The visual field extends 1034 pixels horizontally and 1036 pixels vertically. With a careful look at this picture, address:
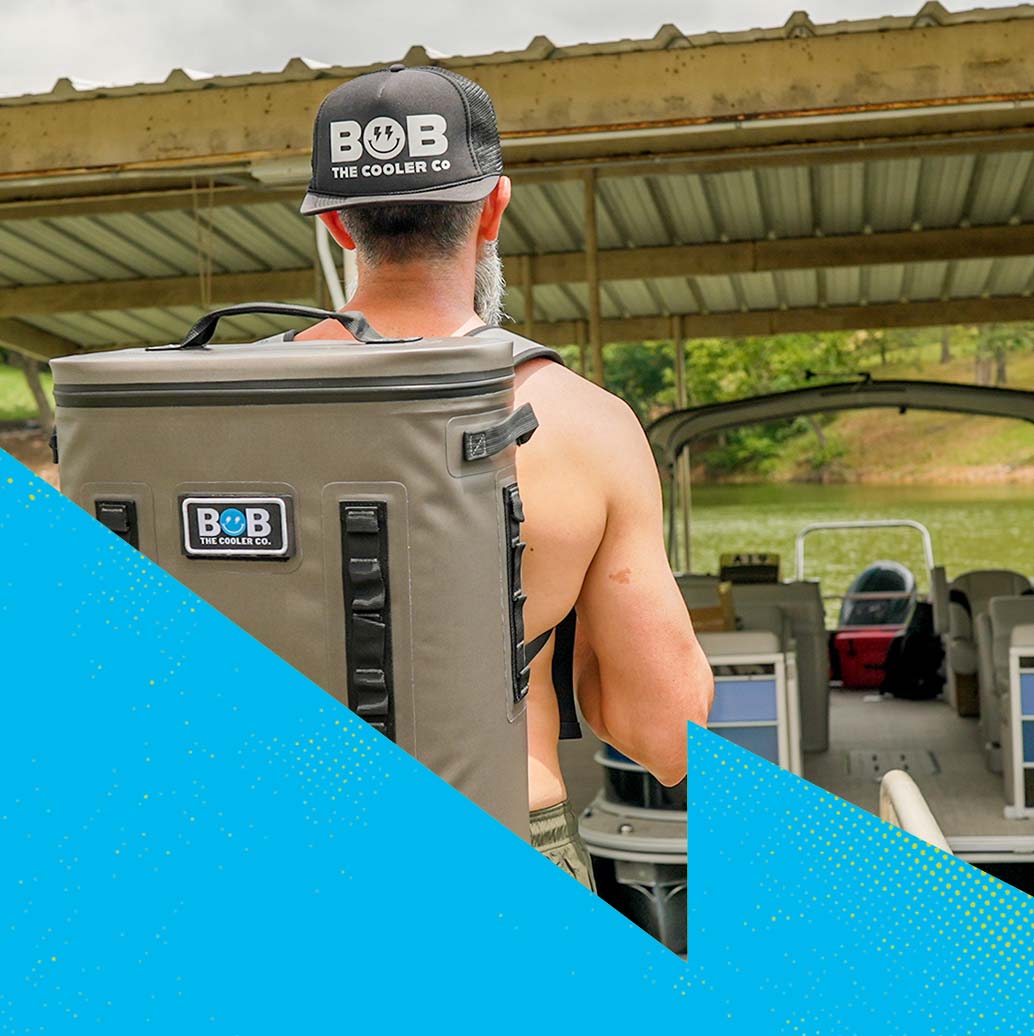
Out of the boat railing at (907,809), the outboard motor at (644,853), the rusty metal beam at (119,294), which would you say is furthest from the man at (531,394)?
the rusty metal beam at (119,294)

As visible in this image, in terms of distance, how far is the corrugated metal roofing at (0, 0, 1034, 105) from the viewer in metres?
4.70

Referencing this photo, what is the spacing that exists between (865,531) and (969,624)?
3450 cm

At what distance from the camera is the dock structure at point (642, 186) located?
4.90 m

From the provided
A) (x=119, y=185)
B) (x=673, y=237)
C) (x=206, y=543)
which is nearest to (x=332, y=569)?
(x=206, y=543)

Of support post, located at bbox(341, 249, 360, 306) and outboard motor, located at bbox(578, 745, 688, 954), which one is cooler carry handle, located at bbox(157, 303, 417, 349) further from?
outboard motor, located at bbox(578, 745, 688, 954)

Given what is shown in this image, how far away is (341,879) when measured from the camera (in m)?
1.03

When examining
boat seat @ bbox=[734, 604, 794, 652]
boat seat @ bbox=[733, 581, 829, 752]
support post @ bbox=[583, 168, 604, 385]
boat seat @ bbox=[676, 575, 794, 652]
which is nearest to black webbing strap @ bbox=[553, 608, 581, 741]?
boat seat @ bbox=[676, 575, 794, 652]

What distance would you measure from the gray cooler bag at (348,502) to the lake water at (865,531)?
Answer: 1160 inches

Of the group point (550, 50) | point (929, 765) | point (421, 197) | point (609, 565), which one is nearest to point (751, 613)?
point (929, 765)

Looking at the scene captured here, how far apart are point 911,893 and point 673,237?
1157cm

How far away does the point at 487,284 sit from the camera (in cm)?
152

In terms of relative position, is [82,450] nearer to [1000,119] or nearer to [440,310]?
[440,310]

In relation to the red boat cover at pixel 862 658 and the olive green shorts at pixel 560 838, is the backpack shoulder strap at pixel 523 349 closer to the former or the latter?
the olive green shorts at pixel 560 838

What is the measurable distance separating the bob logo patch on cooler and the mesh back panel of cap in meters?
0.42
